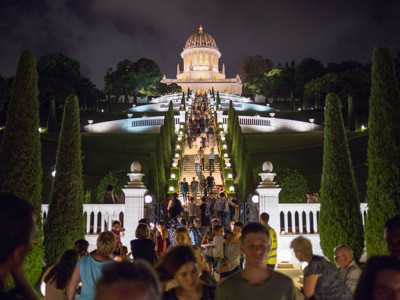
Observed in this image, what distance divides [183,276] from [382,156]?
8409 mm

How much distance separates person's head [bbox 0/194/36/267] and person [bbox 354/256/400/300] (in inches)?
91.9

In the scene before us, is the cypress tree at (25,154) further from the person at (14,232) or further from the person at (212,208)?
the person at (14,232)

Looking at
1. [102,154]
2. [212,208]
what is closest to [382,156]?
[212,208]

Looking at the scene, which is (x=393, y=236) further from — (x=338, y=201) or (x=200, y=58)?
(x=200, y=58)

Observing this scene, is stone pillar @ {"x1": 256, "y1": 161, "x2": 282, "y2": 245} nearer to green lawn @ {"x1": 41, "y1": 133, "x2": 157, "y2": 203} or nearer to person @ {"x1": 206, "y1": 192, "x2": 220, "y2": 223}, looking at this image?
person @ {"x1": 206, "y1": 192, "x2": 220, "y2": 223}

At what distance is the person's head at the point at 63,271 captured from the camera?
5.16 metres

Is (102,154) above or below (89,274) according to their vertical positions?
above

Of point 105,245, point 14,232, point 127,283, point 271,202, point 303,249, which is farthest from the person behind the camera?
point 271,202

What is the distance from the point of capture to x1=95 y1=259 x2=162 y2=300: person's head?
2039 mm

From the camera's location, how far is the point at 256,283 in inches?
134

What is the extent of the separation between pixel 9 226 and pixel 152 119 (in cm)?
4016

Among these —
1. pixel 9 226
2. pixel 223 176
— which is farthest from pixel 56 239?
pixel 223 176

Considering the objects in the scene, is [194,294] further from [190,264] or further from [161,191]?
[161,191]

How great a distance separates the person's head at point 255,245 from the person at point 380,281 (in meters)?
0.93
